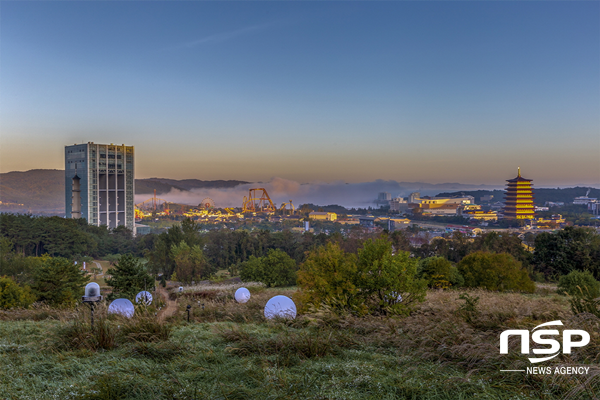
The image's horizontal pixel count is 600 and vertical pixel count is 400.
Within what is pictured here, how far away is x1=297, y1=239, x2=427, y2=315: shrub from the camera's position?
656cm

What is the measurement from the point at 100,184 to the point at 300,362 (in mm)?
71620

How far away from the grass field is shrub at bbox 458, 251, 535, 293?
46.6ft

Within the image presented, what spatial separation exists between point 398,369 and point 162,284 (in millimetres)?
28052

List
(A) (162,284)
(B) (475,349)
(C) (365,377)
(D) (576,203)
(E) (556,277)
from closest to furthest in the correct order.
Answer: (C) (365,377), (B) (475,349), (E) (556,277), (A) (162,284), (D) (576,203)

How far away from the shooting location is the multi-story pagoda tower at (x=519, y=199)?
74.4 metres

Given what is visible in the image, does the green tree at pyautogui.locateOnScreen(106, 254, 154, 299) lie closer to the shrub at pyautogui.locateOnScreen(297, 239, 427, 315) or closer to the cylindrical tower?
the shrub at pyautogui.locateOnScreen(297, 239, 427, 315)

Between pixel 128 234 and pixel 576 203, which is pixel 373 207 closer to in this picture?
pixel 576 203

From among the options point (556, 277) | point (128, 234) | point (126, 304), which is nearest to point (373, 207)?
point (128, 234)

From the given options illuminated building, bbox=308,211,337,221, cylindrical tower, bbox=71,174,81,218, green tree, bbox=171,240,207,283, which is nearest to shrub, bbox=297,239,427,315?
green tree, bbox=171,240,207,283

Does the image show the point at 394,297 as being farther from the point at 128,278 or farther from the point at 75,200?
the point at 75,200

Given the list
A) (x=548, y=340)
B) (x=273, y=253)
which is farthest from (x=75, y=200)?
(x=548, y=340)

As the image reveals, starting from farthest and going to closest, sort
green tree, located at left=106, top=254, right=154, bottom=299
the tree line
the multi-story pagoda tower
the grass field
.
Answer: the multi-story pagoda tower < the tree line < green tree, located at left=106, top=254, right=154, bottom=299 < the grass field

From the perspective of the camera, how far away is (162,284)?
2817 cm

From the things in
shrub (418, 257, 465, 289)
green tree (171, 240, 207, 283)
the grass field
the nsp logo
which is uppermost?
the nsp logo
